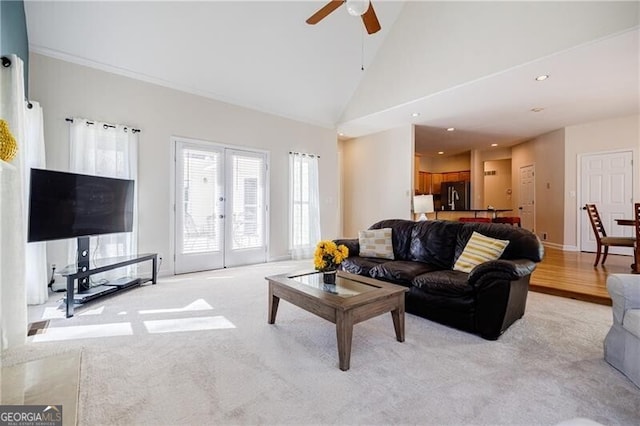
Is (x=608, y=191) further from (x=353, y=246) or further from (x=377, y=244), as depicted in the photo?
(x=353, y=246)

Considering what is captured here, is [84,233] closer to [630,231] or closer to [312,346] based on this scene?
[312,346]

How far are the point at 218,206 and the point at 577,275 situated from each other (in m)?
5.48

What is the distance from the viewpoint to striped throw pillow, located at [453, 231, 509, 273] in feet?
9.24

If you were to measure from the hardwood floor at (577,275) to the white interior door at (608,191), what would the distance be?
0.55 meters

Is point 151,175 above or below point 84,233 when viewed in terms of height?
above

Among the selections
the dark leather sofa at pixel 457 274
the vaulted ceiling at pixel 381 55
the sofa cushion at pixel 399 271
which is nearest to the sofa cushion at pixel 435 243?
the dark leather sofa at pixel 457 274

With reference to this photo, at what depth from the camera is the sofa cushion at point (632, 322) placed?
175 centimetres

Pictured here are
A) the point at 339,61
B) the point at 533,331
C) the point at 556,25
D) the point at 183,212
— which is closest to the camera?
the point at 533,331

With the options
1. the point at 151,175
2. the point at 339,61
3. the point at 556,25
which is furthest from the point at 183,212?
the point at 556,25

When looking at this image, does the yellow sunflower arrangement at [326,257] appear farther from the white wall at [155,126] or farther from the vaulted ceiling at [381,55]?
the vaulted ceiling at [381,55]

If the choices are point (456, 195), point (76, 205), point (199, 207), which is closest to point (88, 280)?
point (76, 205)

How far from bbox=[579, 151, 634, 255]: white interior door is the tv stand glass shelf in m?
8.33

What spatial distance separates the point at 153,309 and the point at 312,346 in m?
1.86

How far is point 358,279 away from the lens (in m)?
2.64
